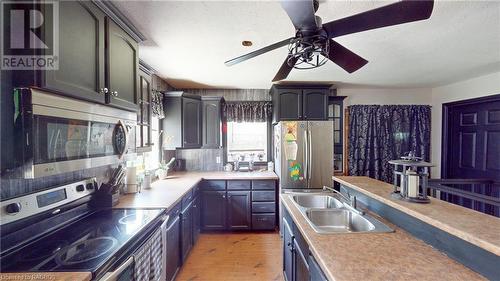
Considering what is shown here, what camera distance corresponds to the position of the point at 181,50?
2.24 meters

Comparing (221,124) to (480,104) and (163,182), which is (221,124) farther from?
(480,104)

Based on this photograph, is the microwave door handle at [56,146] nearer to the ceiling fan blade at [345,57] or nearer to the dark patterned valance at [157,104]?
the ceiling fan blade at [345,57]

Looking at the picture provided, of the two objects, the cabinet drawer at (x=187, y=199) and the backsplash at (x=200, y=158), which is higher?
the backsplash at (x=200, y=158)

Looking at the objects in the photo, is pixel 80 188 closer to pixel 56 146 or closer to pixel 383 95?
pixel 56 146

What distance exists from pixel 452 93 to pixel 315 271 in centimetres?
418

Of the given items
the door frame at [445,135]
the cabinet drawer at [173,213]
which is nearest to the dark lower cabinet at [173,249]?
the cabinet drawer at [173,213]

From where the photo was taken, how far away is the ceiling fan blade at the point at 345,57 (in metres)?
1.43

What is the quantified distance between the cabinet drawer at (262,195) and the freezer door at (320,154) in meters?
0.59

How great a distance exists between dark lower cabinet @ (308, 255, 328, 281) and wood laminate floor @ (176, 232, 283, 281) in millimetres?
1240

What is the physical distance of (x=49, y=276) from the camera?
0.90 metres

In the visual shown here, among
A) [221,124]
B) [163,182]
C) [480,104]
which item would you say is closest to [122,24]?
[163,182]

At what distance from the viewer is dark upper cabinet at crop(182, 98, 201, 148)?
3.41 meters

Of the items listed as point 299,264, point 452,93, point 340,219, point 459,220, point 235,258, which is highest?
point 452,93

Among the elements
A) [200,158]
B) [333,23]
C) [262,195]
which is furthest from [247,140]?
[333,23]
